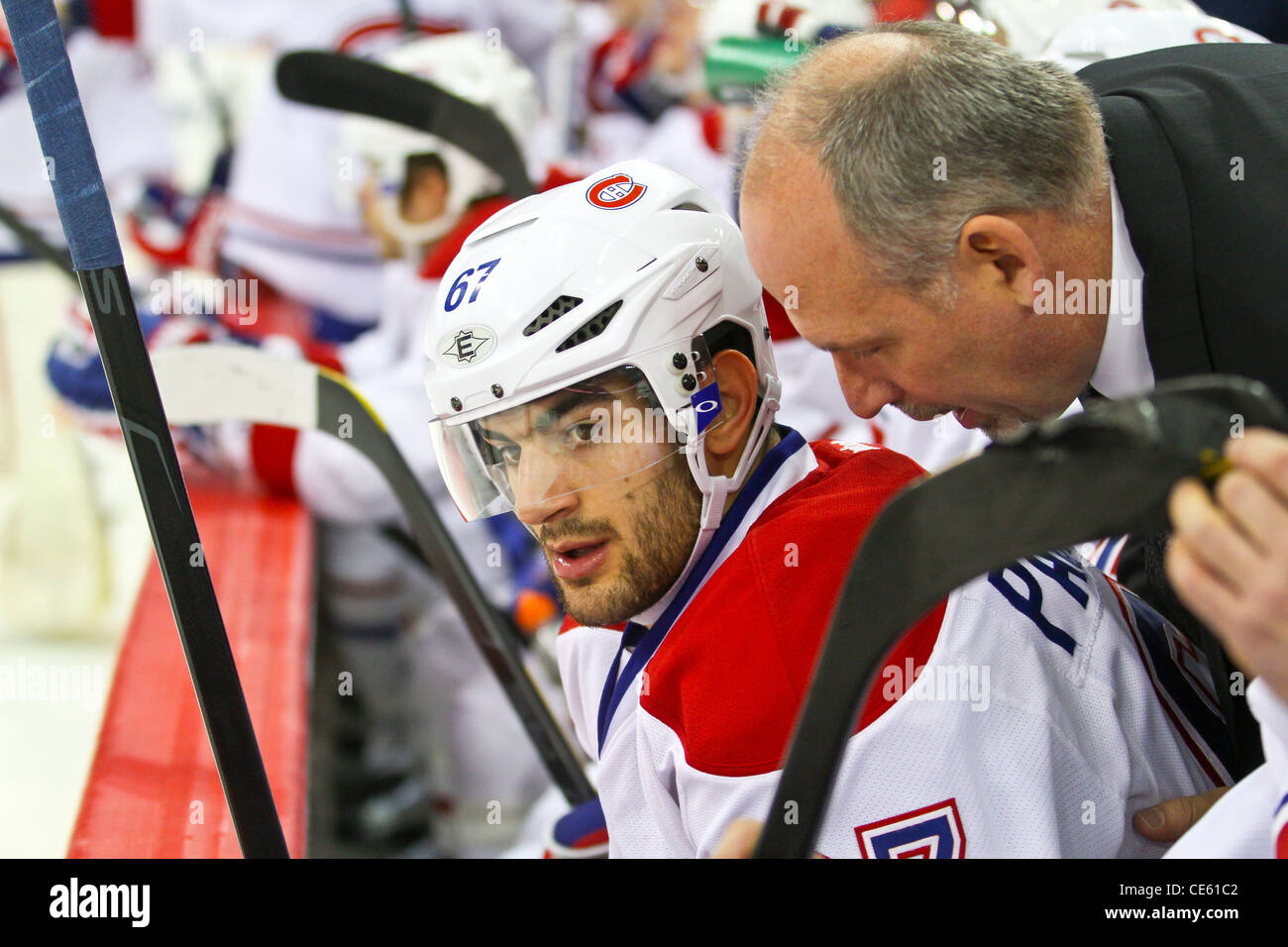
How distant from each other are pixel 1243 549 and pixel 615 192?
2.23 feet

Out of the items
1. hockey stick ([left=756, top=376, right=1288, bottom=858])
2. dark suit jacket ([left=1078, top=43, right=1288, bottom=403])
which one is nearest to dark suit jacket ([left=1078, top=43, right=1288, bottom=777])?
dark suit jacket ([left=1078, top=43, right=1288, bottom=403])

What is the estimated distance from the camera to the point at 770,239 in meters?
0.97

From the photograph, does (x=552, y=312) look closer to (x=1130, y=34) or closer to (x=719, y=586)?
(x=719, y=586)

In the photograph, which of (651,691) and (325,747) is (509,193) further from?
(325,747)

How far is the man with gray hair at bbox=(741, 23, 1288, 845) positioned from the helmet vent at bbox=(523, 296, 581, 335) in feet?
0.48

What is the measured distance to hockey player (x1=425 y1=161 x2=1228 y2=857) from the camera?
2.75 ft

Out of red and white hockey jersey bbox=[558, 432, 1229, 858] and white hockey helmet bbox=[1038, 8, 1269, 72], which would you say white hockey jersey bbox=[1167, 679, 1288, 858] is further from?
white hockey helmet bbox=[1038, 8, 1269, 72]

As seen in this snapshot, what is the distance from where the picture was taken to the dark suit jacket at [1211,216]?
3.06 ft

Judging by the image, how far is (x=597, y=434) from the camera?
1.03 meters

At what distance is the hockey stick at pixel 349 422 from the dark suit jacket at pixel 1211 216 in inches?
27.4

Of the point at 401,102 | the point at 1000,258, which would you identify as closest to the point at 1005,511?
the point at 1000,258

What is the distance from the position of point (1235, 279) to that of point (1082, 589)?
251mm

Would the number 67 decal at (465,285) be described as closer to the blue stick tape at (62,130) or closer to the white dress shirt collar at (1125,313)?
the blue stick tape at (62,130)
